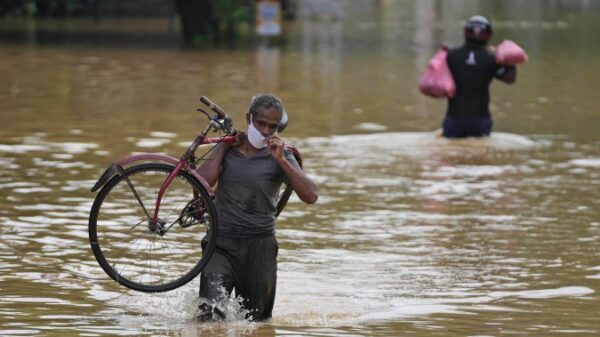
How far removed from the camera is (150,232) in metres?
9.02

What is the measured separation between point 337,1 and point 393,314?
4832 cm

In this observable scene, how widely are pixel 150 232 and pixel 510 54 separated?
9585mm

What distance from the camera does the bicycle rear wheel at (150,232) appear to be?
332 inches

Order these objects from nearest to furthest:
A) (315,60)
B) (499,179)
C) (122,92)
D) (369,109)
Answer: (499,179) → (369,109) → (122,92) → (315,60)

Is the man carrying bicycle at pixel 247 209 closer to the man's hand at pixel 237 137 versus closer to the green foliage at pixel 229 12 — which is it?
the man's hand at pixel 237 137

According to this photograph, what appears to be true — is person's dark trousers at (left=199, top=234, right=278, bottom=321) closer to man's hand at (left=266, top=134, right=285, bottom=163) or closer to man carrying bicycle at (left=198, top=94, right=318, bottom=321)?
man carrying bicycle at (left=198, top=94, right=318, bottom=321)

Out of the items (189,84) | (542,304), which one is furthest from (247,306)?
(189,84)

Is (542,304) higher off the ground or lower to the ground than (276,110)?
lower

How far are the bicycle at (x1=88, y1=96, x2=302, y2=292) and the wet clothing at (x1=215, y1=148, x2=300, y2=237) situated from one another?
12 cm

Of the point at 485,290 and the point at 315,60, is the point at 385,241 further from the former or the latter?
the point at 315,60

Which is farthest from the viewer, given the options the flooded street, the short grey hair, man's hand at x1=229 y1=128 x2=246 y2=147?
the flooded street

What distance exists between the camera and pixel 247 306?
28.4 feet

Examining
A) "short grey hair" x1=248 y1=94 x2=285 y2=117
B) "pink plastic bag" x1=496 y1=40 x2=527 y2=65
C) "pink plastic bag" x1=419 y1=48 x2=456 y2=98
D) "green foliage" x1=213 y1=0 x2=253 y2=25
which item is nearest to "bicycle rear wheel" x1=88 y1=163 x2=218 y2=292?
"short grey hair" x1=248 y1=94 x2=285 y2=117

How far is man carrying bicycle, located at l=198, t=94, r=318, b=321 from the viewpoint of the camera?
8531 millimetres
